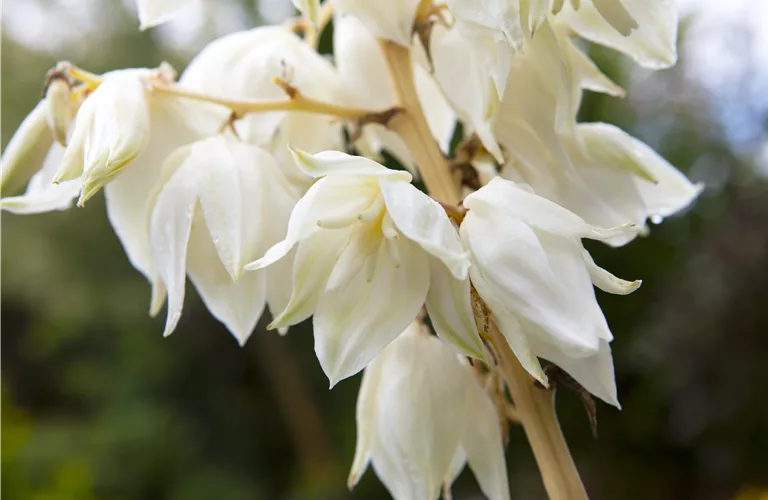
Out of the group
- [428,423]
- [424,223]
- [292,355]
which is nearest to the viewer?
[424,223]

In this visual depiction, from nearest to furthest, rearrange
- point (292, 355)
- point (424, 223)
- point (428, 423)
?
1. point (424, 223)
2. point (428, 423)
3. point (292, 355)

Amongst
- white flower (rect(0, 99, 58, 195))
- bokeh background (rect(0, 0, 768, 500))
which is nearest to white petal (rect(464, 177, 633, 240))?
white flower (rect(0, 99, 58, 195))

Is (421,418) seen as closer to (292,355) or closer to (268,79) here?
(268,79)

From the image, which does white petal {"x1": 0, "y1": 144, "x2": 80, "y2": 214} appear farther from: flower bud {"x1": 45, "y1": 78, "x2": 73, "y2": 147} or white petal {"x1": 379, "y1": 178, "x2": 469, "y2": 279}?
white petal {"x1": 379, "y1": 178, "x2": 469, "y2": 279}

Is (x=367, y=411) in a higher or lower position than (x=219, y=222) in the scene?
lower

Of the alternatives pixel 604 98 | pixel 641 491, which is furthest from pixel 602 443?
pixel 604 98

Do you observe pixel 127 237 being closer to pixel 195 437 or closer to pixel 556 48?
pixel 556 48

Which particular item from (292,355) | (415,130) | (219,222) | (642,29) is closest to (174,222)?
(219,222)
